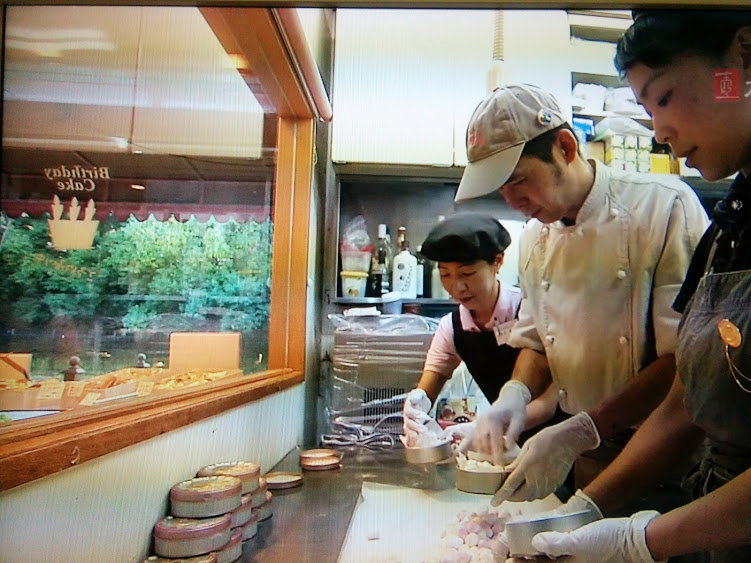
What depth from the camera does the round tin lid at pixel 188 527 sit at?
2.15 ft

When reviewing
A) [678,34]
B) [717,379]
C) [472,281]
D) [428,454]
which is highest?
[678,34]

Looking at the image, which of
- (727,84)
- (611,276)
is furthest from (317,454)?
(727,84)

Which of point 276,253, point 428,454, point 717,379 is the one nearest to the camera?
point 717,379

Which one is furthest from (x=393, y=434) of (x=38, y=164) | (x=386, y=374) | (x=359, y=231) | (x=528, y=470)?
(x=38, y=164)

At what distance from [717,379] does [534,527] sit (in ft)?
Result: 0.92

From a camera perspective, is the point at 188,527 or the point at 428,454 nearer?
the point at 188,527

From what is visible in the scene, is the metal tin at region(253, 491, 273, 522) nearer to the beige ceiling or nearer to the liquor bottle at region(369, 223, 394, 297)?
the liquor bottle at region(369, 223, 394, 297)

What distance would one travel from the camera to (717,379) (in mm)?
564

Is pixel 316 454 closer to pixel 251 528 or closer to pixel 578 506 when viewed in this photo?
pixel 251 528

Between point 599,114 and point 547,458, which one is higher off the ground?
point 599,114

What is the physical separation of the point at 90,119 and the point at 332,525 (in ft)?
2.59

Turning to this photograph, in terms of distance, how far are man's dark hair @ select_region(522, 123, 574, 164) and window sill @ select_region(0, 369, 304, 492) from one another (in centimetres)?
49

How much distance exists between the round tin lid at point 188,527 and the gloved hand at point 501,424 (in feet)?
1.12

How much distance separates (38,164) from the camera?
2.46 ft
